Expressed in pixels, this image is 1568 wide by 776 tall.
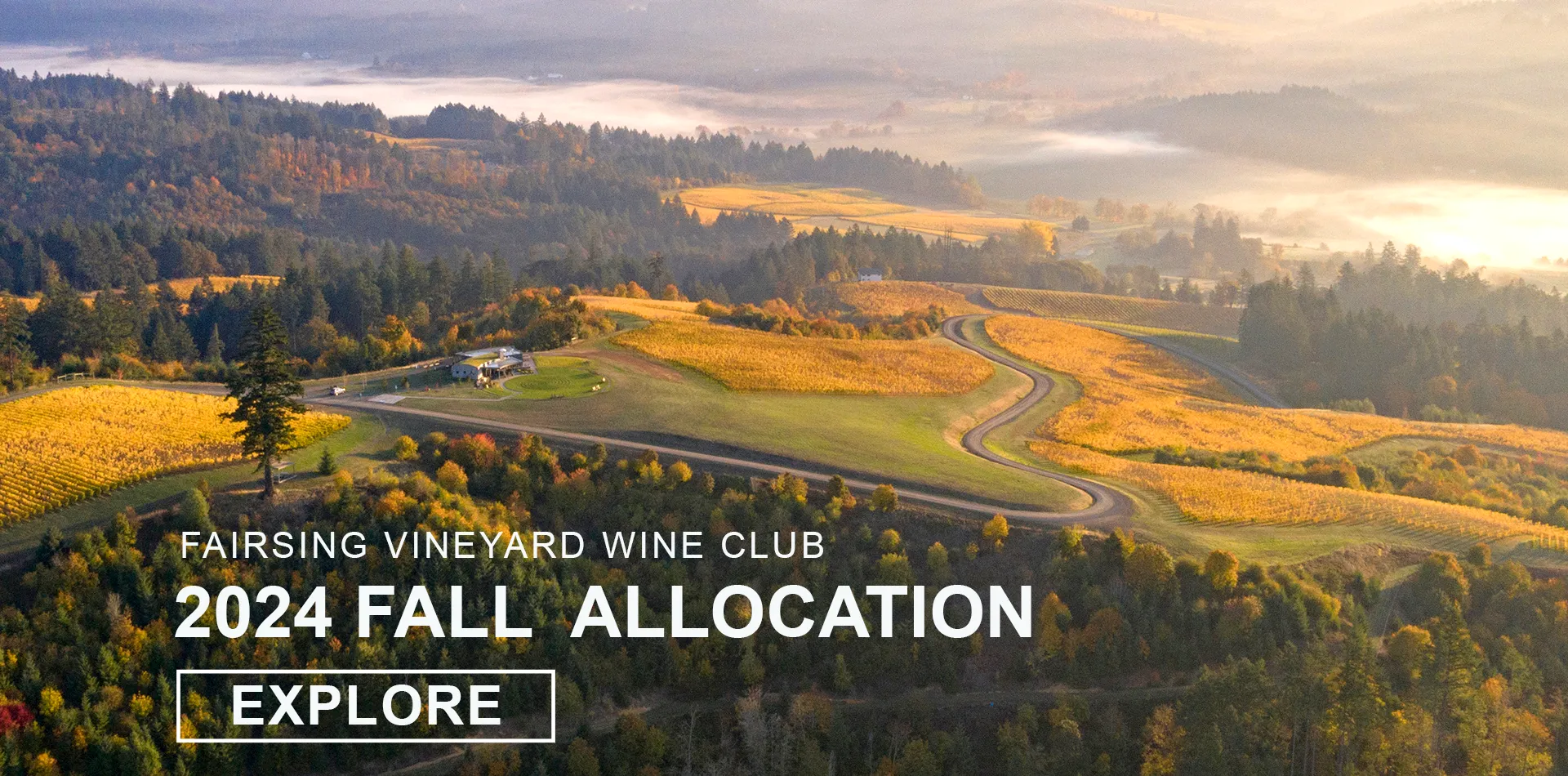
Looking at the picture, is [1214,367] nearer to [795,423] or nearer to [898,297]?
[898,297]

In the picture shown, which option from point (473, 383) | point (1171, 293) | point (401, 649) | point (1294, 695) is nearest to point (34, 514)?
point (401, 649)

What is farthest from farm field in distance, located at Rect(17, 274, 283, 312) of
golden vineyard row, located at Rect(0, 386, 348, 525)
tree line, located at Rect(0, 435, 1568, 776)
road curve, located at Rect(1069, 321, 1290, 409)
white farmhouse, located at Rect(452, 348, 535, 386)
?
road curve, located at Rect(1069, 321, 1290, 409)

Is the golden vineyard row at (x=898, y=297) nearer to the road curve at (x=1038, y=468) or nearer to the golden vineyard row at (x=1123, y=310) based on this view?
the golden vineyard row at (x=1123, y=310)

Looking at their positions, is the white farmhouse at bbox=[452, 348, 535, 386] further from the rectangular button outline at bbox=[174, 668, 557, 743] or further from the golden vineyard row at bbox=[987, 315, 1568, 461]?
the golden vineyard row at bbox=[987, 315, 1568, 461]

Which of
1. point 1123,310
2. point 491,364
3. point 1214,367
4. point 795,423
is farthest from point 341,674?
point 1123,310

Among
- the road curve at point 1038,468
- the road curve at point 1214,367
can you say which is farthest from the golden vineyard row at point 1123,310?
the road curve at point 1038,468

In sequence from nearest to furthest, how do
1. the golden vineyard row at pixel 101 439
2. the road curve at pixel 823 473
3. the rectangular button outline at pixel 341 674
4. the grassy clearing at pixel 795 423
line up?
1. the rectangular button outline at pixel 341 674
2. the golden vineyard row at pixel 101 439
3. the road curve at pixel 823 473
4. the grassy clearing at pixel 795 423
